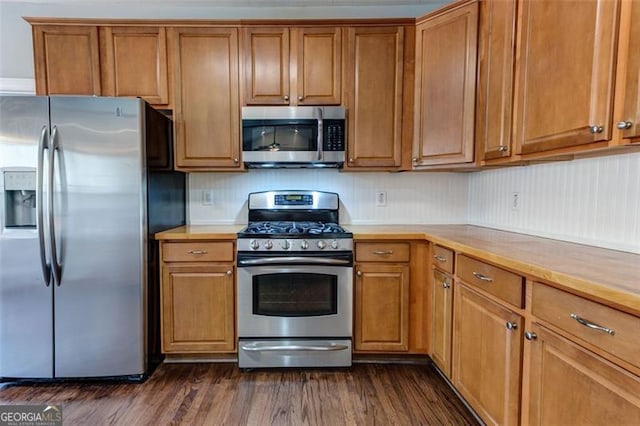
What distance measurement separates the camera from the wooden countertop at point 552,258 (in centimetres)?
93

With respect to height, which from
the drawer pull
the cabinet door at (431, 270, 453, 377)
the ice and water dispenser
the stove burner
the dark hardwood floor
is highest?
the ice and water dispenser

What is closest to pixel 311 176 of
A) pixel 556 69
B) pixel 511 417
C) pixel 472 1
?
pixel 472 1

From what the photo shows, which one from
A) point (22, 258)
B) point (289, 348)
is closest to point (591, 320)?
point (289, 348)

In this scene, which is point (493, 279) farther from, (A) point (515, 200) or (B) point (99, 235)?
(B) point (99, 235)

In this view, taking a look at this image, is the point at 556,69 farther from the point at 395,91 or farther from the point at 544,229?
the point at 395,91

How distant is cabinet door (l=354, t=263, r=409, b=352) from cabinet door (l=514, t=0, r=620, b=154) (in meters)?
1.05

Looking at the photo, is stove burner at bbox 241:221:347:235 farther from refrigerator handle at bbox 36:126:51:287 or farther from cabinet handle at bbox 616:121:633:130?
cabinet handle at bbox 616:121:633:130

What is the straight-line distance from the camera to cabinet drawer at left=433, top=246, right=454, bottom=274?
186 cm

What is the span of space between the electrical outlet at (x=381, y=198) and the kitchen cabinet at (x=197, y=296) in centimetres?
126

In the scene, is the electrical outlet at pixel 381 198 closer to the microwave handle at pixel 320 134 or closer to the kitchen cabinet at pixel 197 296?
the microwave handle at pixel 320 134

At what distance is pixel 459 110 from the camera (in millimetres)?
2096

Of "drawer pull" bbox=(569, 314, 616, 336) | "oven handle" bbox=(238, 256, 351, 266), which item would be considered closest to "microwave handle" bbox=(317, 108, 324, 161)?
"oven handle" bbox=(238, 256, 351, 266)

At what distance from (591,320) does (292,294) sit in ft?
5.09

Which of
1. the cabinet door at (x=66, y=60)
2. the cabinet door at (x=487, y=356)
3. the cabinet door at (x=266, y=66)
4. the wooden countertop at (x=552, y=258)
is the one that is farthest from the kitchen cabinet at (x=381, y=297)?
the cabinet door at (x=66, y=60)
